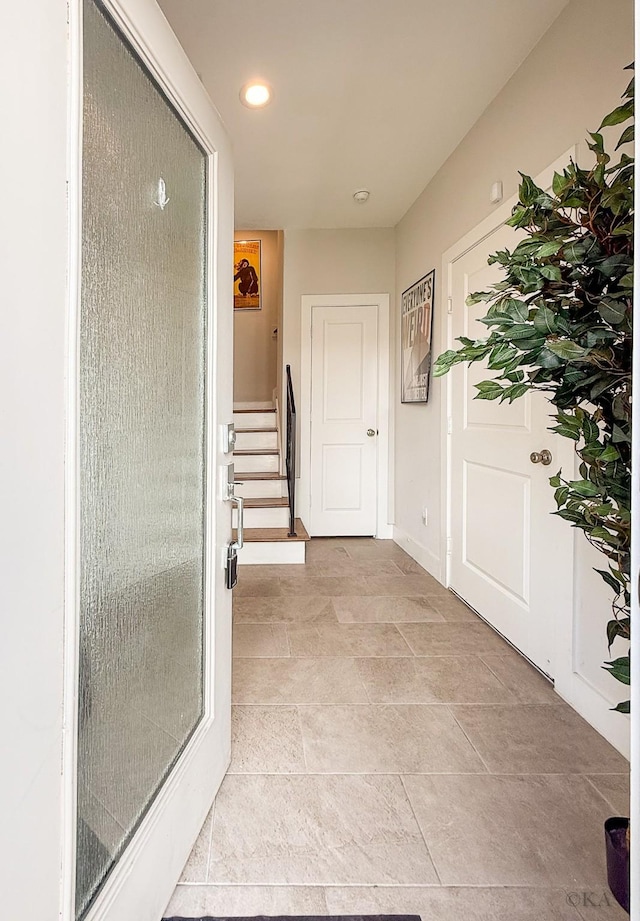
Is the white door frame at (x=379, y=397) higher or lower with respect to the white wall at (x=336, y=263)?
lower

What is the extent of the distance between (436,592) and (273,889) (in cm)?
222

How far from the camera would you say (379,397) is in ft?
15.1

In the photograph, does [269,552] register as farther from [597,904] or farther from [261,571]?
[597,904]

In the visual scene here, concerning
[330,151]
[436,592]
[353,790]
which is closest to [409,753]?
[353,790]

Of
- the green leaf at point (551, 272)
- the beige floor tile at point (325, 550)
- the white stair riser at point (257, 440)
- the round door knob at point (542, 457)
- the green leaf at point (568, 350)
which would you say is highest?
the green leaf at point (551, 272)

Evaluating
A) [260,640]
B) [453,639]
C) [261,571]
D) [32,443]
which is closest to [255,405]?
[261,571]

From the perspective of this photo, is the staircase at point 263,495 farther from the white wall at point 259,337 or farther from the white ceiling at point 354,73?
the white ceiling at point 354,73

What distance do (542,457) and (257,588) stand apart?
192 centimetres

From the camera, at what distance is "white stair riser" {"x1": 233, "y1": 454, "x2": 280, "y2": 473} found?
4699 millimetres

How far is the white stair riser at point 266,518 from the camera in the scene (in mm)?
4070

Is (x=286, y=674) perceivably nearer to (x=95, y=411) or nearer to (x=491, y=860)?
(x=491, y=860)

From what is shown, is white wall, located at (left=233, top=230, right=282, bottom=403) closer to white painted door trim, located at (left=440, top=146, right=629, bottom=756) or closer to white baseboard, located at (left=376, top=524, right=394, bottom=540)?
white baseboard, located at (left=376, top=524, right=394, bottom=540)

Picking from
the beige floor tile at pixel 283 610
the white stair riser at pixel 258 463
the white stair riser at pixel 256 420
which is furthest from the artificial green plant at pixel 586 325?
the white stair riser at pixel 256 420

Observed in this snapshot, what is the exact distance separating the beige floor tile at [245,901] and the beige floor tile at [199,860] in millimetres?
23
